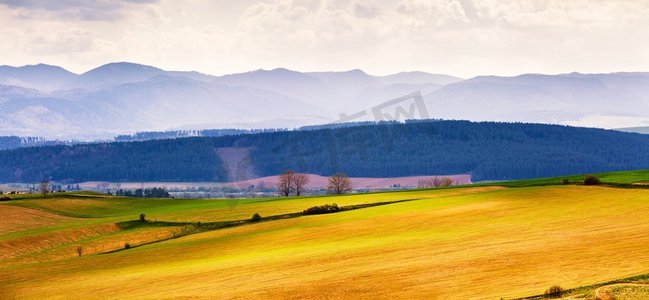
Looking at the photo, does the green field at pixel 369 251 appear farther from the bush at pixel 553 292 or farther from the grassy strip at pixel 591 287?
the bush at pixel 553 292

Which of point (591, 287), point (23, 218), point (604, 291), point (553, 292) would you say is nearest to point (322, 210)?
point (23, 218)

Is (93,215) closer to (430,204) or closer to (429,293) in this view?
(430,204)

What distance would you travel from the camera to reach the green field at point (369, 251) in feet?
165

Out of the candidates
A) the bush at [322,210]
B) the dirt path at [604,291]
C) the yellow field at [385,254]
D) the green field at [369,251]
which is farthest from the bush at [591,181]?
the dirt path at [604,291]

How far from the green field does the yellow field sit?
145mm

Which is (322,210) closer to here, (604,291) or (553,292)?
(553,292)

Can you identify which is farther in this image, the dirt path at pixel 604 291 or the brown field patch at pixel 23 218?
the brown field patch at pixel 23 218

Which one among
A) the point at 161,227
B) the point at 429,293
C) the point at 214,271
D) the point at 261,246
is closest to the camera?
the point at 429,293

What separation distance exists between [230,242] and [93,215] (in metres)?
65.1

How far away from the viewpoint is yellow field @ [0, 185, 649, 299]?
5038 centimetres

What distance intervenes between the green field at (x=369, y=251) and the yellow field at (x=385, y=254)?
145mm

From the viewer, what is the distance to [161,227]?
109250 mm

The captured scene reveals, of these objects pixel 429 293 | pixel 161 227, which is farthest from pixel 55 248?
pixel 429 293

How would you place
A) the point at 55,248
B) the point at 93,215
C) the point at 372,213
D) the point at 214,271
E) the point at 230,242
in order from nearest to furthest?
the point at 214,271, the point at 230,242, the point at 372,213, the point at 55,248, the point at 93,215
